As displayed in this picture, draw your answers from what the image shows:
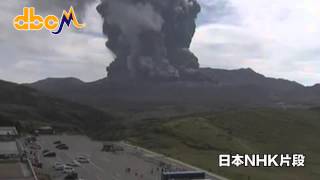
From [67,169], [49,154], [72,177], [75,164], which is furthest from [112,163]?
[72,177]

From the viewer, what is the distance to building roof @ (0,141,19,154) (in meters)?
81.6

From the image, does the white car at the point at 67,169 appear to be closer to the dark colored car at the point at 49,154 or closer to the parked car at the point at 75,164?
the parked car at the point at 75,164

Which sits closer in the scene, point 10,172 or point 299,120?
point 10,172

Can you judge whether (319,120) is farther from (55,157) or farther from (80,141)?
(55,157)

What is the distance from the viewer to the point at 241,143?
472 feet

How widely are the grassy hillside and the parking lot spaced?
11.9 m

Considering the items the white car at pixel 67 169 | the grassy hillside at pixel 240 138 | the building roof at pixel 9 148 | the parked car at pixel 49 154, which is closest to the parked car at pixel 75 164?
the white car at pixel 67 169

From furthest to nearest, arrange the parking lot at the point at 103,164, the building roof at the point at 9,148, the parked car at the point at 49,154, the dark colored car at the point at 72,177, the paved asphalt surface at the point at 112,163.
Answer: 1. the parked car at the point at 49,154
2. the paved asphalt surface at the point at 112,163
3. the parking lot at the point at 103,164
4. the dark colored car at the point at 72,177
5. the building roof at the point at 9,148

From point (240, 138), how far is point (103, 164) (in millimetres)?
57921

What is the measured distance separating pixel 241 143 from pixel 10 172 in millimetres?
91411

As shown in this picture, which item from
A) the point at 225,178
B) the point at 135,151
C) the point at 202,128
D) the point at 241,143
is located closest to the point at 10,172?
the point at 225,178

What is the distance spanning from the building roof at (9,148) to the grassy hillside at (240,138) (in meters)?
38.6

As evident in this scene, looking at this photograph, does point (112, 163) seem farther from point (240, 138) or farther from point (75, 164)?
point (240, 138)

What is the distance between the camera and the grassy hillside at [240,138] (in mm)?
110138
